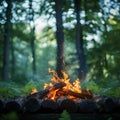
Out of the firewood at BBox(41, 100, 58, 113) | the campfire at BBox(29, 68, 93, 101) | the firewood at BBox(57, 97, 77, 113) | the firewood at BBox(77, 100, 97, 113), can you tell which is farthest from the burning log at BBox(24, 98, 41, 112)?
the firewood at BBox(77, 100, 97, 113)

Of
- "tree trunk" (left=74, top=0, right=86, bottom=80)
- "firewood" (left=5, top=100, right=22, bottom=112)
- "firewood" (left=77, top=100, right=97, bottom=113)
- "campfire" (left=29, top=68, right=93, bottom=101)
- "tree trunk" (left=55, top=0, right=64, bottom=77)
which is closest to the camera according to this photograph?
"firewood" (left=5, top=100, right=22, bottom=112)

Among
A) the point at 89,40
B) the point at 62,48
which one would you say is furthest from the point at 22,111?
the point at 89,40

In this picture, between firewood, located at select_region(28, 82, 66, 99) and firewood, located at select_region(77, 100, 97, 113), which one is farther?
firewood, located at select_region(28, 82, 66, 99)

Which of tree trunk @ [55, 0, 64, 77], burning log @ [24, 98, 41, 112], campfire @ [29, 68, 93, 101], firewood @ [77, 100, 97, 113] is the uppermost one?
tree trunk @ [55, 0, 64, 77]

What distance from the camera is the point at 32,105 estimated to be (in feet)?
28.9

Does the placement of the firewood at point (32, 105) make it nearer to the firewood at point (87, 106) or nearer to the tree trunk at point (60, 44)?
the firewood at point (87, 106)

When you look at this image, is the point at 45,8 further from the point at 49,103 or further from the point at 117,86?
the point at 49,103

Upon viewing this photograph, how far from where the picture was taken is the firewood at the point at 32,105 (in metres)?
8.78

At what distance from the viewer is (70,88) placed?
1036 centimetres

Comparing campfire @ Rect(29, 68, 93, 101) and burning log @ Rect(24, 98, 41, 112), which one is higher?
campfire @ Rect(29, 68, 93, 101)

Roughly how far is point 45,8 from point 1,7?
526 centimetres

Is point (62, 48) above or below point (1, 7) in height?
below

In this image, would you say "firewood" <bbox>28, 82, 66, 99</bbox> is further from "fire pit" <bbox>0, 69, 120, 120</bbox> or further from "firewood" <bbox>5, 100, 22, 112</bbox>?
"firewood" <bbox>5, 100, 22, 112</bbox>

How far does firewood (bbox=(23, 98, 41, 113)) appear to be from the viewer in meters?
8.78
